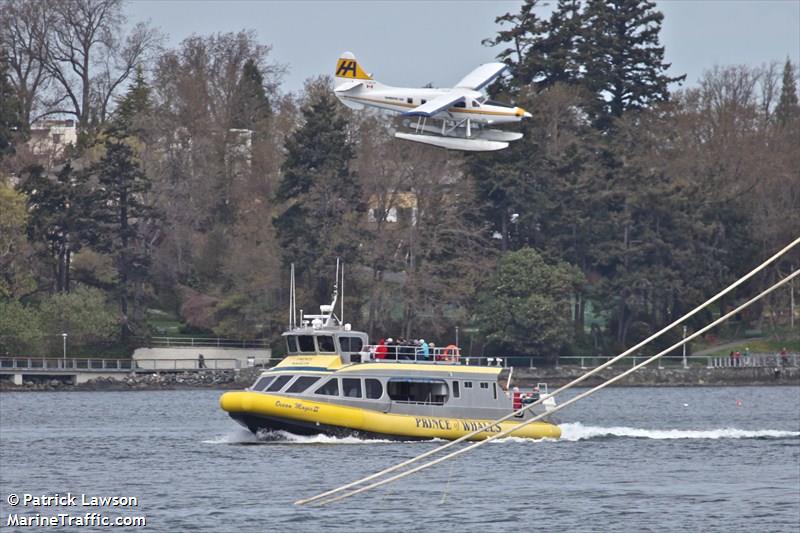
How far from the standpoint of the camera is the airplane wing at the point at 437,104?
91.9 m

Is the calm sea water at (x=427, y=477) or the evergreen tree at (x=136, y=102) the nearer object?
the calm sea water at (x=427, y=477)

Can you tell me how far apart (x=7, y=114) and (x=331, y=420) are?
68276mm

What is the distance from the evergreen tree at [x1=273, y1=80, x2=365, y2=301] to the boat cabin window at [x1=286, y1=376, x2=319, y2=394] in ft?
173

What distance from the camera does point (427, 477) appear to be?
4559cm

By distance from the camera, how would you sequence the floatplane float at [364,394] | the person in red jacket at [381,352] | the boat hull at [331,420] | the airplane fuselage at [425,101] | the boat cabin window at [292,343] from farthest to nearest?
the airplane fuselage at [425,101] → the boat cabin window at [292,343] → the person in red jacket at [381,352] → the floatplane float at [364,394] → the boat hull at [331,420]

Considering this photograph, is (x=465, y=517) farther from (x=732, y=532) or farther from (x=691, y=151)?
(x=691, y=151)

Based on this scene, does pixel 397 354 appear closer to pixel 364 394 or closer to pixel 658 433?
pixel 364 394

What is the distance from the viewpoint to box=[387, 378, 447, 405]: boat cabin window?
53.4m

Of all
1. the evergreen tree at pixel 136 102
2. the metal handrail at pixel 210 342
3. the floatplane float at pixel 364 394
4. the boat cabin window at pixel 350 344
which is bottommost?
the floatplane float at pixel 364 394

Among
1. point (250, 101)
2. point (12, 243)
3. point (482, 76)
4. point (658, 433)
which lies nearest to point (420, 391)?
point (658, 433)

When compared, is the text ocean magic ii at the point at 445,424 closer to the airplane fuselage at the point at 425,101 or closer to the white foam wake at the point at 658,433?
the white foam wake at the point at 658,433

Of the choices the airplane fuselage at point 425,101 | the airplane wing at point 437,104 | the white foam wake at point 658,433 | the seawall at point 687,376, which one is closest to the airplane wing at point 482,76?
the airplane fuselage at point 425,101

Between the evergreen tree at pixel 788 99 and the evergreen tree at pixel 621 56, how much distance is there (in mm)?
11767

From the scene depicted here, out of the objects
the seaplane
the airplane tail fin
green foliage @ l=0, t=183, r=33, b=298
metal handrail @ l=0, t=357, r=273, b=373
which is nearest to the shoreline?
metal handrail @ l=0, t=357, r=273, b=373
